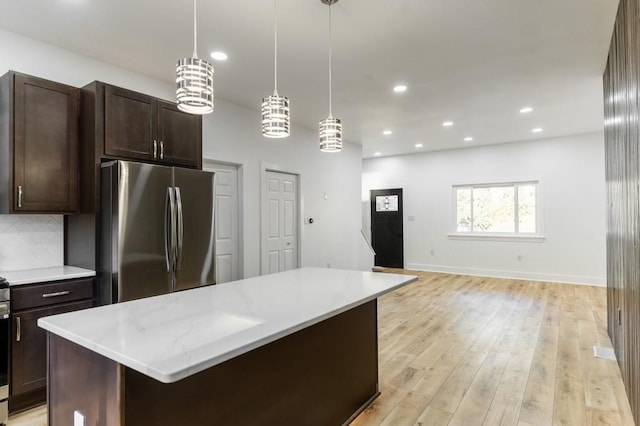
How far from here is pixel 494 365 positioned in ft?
10.1

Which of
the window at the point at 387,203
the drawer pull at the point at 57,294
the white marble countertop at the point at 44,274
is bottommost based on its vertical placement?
the drawer pull at the point at 57,294

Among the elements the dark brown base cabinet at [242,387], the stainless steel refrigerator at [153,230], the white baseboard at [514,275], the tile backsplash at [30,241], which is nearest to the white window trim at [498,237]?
the white baseboard at [514,275]

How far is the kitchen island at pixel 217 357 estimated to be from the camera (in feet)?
3.91

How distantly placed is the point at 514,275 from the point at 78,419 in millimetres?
7520

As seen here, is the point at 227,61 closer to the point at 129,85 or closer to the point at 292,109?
the point at 129,85

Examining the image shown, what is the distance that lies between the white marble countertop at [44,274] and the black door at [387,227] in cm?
686

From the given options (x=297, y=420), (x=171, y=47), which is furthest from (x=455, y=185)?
(x=297, y=420)

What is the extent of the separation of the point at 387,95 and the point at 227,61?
1.92 metres

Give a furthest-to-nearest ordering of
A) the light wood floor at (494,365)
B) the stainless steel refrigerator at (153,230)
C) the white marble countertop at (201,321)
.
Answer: the stainless steel refrigerator at (153,230) → the light wood floor at (494,365) → the white marble countertop at (201,321)

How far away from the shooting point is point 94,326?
1.38m

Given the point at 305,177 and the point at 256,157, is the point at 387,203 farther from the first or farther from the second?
the point at 256,157

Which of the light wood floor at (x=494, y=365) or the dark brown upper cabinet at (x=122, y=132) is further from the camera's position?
the dark brown upper cabinet at (x=122, y=132)

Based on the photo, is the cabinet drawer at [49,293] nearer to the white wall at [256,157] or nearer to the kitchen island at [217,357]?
the white wall at [256,157]

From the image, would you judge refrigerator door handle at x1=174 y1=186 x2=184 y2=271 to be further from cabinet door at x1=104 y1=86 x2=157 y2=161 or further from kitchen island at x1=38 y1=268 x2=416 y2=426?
kitchen island at x1=38 y1=268 x2=416 y2=426
